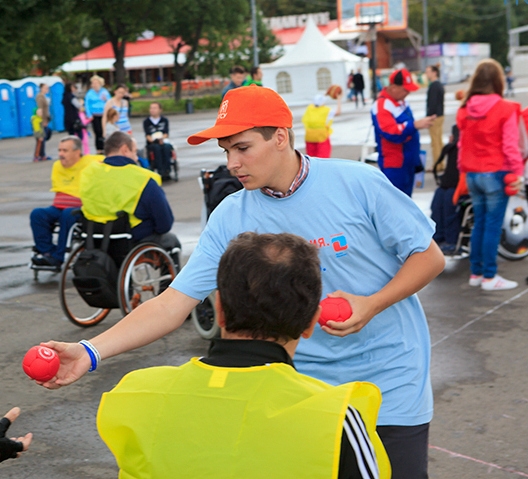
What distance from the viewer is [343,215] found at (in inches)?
105

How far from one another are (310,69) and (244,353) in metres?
51.7

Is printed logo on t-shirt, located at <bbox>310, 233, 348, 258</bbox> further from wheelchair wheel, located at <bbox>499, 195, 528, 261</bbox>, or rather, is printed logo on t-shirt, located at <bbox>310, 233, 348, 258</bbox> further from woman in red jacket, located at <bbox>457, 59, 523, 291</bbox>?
wheelchair wheel, located at <bbox>499, 195, 528, 261</bbox>

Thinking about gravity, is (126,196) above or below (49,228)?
above

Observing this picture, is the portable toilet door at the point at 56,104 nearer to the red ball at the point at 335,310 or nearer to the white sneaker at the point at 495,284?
the white sneaker at the point at 495,284

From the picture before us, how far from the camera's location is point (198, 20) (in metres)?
50.8

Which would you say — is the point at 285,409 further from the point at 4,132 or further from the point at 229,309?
the point at 4,132

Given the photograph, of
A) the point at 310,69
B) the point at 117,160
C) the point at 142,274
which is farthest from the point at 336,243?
the point at 310,69

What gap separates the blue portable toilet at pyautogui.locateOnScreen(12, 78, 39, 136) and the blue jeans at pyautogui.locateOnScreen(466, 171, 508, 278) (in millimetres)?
24307

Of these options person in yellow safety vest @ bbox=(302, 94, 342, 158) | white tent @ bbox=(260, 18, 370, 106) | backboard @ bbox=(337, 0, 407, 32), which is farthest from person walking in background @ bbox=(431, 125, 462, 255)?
white tent @ bbox=(260, 18, 370, 106)

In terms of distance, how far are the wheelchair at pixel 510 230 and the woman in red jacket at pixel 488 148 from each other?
909 mm

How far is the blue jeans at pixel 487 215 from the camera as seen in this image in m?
7.41

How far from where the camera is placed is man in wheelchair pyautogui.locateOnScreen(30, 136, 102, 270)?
8625mm

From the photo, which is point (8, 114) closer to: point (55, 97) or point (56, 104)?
point (55, 97)

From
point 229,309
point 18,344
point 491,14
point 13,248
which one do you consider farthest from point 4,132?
point 491,14
